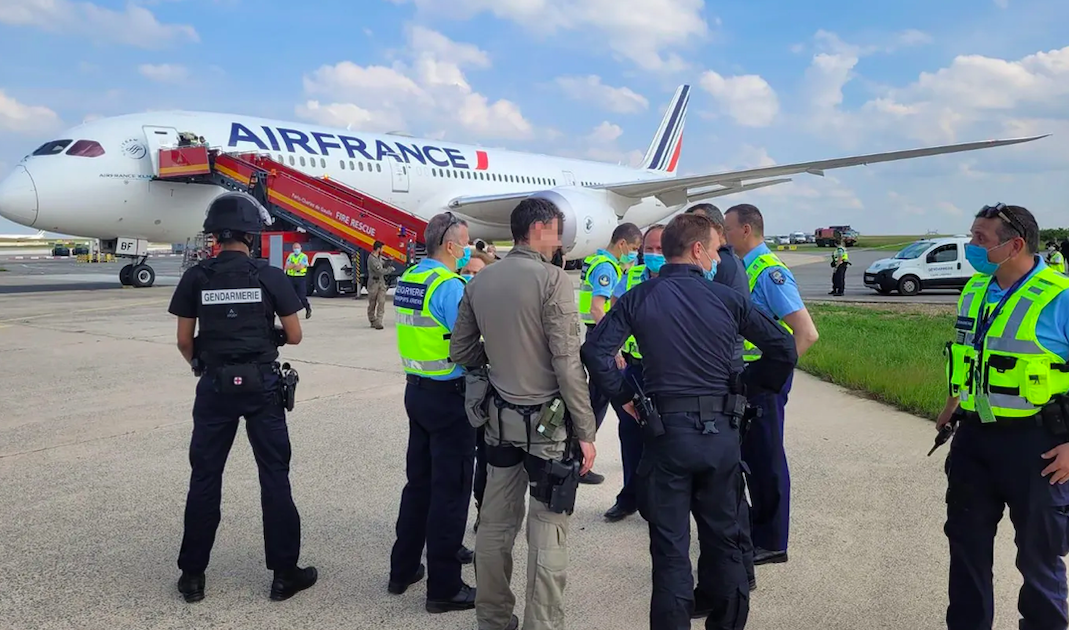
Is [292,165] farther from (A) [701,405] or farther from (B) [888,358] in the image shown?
(A) [701,405]

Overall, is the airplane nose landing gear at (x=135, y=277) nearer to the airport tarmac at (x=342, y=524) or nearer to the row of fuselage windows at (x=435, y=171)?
the row of fuselage windows at (x=435, y=171)

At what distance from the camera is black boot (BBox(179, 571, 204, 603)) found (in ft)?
11.5

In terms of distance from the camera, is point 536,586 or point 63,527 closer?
point 536,586

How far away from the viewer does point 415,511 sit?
3.67 meters

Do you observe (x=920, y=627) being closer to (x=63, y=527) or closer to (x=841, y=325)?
(x=63, y=527)

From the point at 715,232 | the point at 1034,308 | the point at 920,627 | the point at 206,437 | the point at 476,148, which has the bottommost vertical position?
the point at 920,627

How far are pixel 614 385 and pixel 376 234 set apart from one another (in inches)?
592

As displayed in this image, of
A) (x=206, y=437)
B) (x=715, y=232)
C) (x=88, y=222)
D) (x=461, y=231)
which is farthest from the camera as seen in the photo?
(x=88, y=222)

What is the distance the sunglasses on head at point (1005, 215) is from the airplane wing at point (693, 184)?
1567 cm

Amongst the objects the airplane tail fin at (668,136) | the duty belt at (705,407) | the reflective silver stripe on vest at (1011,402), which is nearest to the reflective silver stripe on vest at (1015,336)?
the reflective silver stripe on vest at (1011,402)

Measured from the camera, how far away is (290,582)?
11.7 ft

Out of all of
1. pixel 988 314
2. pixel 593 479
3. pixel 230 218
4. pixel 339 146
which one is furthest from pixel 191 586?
Answer: pixel 339 146

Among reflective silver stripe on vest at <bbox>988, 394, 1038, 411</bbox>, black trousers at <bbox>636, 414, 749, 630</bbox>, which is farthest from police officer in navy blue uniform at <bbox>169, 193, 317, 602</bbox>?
reflective silver stripe on vest at <bbox>988, 394, 1038, 411</bbox>

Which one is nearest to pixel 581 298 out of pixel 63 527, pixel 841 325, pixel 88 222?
pixel 63 527
